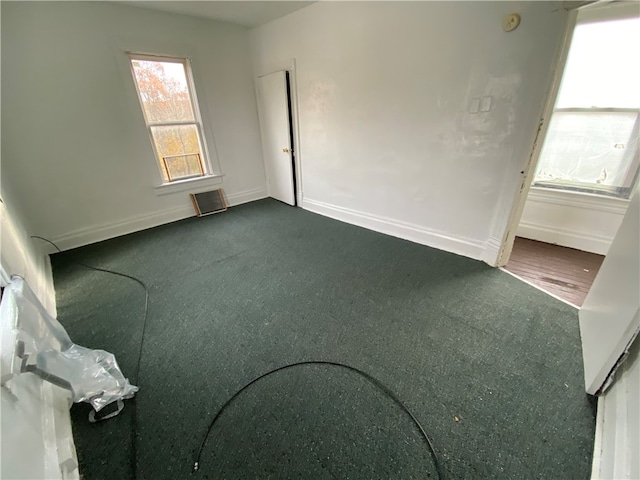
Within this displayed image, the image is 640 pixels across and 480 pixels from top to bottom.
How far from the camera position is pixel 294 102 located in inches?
137

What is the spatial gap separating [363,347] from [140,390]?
1.25 meters

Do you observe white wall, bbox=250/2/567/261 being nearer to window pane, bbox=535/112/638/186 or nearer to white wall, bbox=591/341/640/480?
window pane, bbox=535/112/638/186

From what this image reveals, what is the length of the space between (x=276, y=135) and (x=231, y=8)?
4.73 feet

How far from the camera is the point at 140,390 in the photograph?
1.43 m

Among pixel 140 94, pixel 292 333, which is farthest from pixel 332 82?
pixel 292 333

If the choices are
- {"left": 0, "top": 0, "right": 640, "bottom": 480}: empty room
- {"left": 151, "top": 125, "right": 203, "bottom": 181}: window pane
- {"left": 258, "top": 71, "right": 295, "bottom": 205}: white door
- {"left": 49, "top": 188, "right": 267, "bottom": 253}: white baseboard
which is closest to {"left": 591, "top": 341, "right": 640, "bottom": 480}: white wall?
{"left": 0, "top": 0, "right": 640, "bottom": 480}: empty room

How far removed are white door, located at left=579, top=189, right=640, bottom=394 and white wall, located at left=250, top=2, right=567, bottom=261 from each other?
80cm

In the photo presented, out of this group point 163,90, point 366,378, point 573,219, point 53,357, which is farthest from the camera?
point 163,90

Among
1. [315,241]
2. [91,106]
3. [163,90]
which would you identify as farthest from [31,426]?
[163,90]

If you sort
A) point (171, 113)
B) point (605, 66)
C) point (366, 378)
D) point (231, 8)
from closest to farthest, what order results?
point (366, 378) → point (605, 66) → point (231, 8) → point (171, 113)

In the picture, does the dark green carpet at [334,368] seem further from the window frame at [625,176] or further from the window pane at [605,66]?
the window pane at [605,66]

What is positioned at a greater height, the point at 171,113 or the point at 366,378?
the point at 171,113

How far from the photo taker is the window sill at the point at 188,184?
3.50 m

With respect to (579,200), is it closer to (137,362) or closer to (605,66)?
(605,66)
